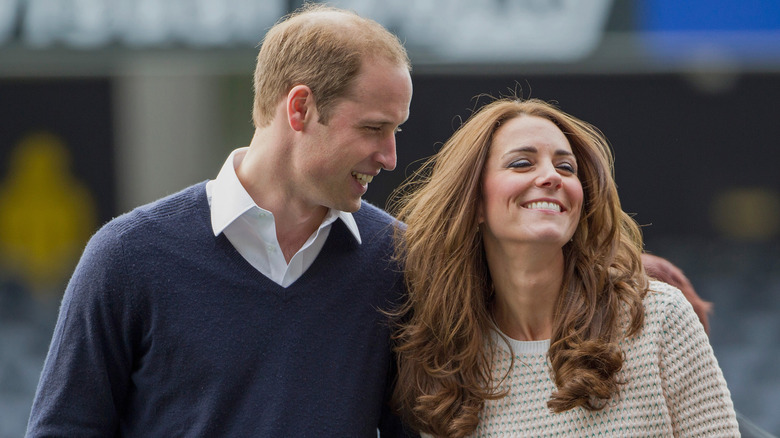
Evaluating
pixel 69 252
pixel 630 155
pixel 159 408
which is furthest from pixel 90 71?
pixel 159 408

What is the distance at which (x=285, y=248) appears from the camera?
2143 millimetres

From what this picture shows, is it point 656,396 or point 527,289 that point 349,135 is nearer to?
point 527,289

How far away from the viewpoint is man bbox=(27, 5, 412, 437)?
2020 mm

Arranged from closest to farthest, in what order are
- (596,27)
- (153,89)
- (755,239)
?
(596,27) → (153,89) → (755,239)

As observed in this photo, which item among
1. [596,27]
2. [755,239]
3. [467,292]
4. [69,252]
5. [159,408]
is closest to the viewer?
[159,408]

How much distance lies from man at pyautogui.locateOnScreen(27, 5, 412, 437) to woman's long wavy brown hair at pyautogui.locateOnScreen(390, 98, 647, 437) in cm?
9

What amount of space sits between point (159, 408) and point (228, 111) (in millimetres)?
3617

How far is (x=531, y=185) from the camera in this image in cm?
208

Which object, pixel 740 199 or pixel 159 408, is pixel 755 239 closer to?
pixel 740 199

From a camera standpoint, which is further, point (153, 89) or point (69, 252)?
point (69, 252)

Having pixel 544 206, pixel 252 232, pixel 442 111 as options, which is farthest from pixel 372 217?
pixel 442 111

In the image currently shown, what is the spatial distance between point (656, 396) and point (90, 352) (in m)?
1.12

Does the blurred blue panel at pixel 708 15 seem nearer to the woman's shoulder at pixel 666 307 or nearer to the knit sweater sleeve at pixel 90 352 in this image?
the woman's shoulder at pixel 666 307

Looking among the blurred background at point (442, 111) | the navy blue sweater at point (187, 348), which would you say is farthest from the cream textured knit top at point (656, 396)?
the blurred background at point (442, 111)
